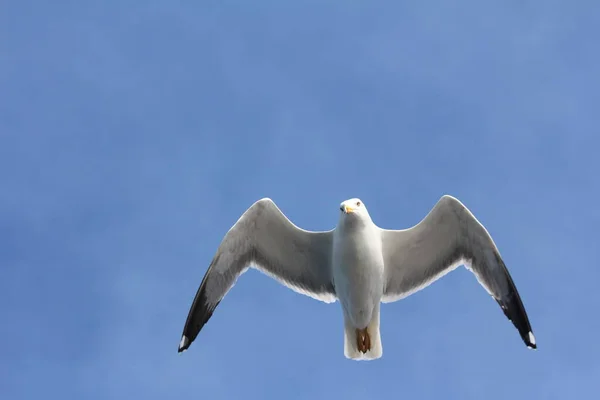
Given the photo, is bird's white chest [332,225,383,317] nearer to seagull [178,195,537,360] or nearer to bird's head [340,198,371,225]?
seagull [178,195,537,360]

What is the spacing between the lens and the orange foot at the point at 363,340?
1137cm

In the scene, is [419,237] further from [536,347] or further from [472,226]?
[536,347]

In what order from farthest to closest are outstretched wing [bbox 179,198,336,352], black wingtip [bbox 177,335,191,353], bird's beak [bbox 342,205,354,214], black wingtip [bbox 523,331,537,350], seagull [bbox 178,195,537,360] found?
1. black wingtip [bbox 177,335,191,353]
2. outstretched wing [bbox 179,198,336,352]
3. black wingtip [bbox 523,331,537,350]
4. seagull [bbox 178,195,537,360]
5. bird's beak [bbox 342,205,354,214]

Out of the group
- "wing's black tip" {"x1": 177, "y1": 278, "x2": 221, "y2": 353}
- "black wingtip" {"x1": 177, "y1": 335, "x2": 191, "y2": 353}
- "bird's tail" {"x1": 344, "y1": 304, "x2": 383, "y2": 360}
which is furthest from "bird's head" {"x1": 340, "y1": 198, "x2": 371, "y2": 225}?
"black wingtip" {"x1": 177, "y1": 335, "x2": 191, "y2": 353}

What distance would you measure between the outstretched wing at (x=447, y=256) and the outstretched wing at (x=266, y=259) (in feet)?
3.04

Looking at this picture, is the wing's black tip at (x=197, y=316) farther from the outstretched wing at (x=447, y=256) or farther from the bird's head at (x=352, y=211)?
the outstretched wing at (x=447, y=256)

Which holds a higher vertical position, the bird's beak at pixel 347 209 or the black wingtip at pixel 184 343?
the bird's beak at pixel 347 209

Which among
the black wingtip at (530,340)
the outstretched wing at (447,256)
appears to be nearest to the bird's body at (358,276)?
the outstretched wing at (447,256)

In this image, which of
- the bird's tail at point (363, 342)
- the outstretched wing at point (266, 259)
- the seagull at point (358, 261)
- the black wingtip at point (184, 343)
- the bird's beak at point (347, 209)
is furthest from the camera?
the black wingtip at point (184, 343)

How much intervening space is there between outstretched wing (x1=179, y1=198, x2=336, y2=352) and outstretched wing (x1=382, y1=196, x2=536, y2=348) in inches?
36.5

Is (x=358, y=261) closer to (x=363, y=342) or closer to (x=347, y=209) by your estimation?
(x=347, y=209)

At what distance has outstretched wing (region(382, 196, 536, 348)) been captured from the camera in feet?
37.3

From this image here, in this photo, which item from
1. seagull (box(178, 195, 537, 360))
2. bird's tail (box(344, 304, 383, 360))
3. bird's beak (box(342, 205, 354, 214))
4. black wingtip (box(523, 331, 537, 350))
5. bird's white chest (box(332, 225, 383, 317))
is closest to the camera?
bird's beak (box(342, 205, 354, 214))

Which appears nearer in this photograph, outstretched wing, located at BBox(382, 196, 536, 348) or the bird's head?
the bird's head
